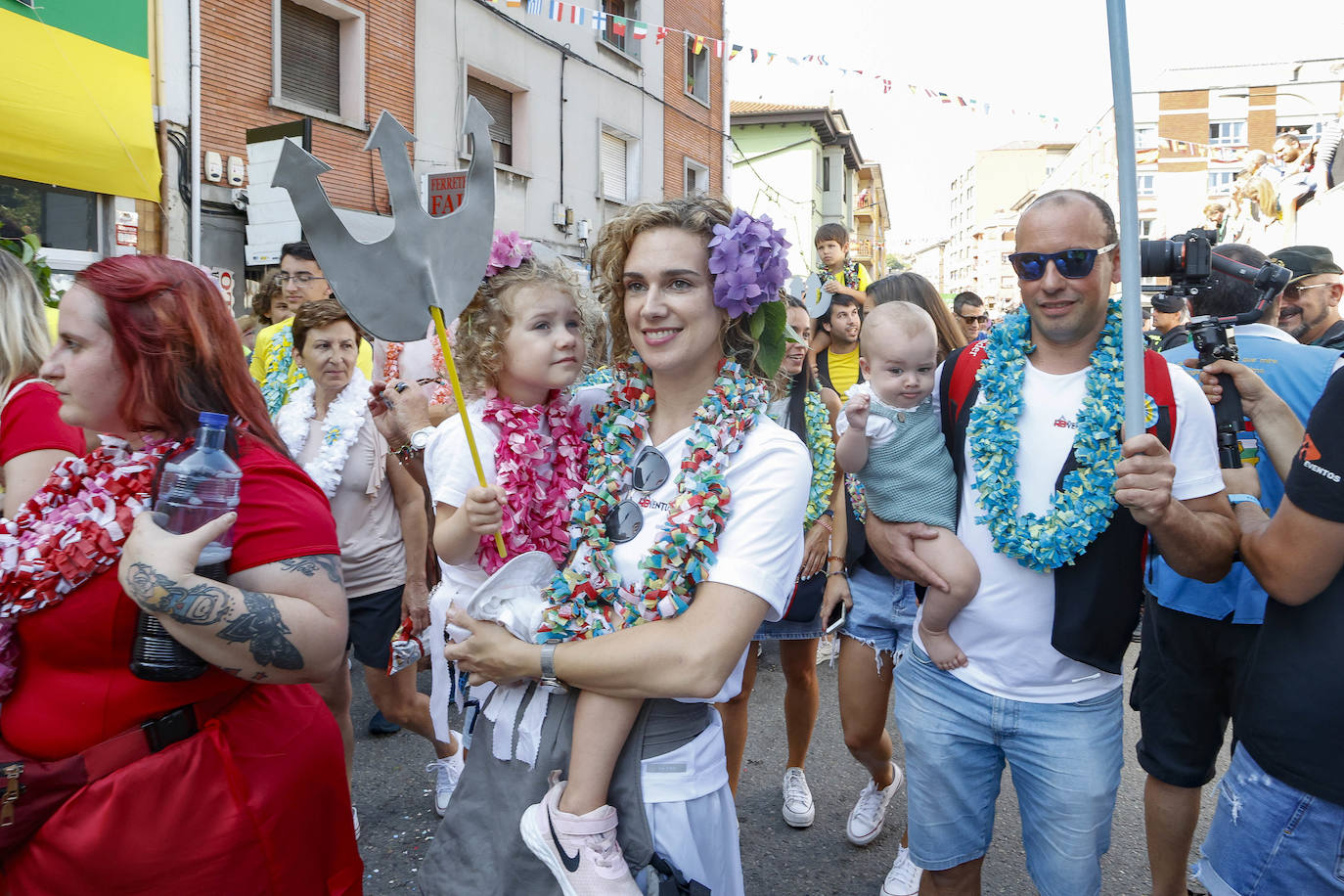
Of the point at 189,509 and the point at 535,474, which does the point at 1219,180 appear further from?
the point at 189,509

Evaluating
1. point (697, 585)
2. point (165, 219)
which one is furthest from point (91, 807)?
point (165, 219)

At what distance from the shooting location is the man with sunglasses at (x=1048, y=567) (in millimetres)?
2186

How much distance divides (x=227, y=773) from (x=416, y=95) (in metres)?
11.7

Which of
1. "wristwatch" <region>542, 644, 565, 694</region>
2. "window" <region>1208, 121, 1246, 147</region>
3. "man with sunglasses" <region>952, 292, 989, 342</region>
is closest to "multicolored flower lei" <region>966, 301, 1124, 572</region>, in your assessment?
"wristwatch" <region>542, 644, 565, 694</region>

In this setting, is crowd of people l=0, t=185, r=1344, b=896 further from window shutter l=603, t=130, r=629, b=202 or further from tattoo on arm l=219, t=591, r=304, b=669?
window shutter l=603, t=130, r=629, b=202

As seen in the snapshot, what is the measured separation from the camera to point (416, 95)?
11867mm

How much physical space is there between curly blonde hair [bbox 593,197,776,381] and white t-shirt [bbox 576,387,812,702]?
0.72ft

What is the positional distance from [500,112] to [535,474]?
43.1 ft

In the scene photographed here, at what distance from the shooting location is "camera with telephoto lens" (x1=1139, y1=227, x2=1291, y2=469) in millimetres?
2189

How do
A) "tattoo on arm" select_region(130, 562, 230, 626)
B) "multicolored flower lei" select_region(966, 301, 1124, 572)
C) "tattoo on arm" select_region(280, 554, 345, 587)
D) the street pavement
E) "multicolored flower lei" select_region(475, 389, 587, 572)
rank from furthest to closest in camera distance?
the street pavement, "multicolored flower lei" select_region(966, 301, 1124, 572), "multicolored flower lei" select_region(475, 389, 587, 572), "tattoo on arm" select_region(280, 554, 345, 587), "tattoo on arm" select_region(130, 562, 230, 626)

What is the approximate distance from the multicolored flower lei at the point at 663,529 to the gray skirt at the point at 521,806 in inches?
7.1

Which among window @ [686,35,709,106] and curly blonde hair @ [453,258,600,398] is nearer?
curly blonde hair @ [453,258,600,398]

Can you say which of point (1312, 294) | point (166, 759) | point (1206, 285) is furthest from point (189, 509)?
point (1312, 294)

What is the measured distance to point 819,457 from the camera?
3.82 meters
